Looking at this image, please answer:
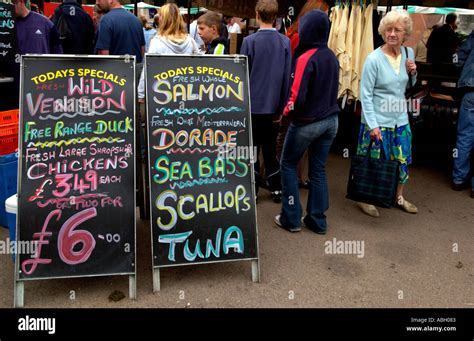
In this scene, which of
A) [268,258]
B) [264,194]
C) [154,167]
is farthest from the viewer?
[264,194]

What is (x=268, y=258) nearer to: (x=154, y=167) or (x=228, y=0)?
(x=154, y=167)

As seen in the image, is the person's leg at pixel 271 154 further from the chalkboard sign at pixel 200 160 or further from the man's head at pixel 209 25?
the chalkboard sign at pixel 200 160

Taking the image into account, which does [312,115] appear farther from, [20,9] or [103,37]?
[20,9]

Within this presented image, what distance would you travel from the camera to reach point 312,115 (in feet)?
13.1

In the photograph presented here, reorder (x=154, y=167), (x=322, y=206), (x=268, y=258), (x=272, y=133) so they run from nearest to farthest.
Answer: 1. (x=154, y=167)
2. (x=268, y=258)
3. (x=322, y=206)
4. (x=272, y=133)

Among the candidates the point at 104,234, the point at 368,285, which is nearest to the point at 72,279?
the point at 104,234

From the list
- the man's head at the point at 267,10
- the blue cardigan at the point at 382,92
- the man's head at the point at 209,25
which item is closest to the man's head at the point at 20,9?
the man's head at the point at 209,25

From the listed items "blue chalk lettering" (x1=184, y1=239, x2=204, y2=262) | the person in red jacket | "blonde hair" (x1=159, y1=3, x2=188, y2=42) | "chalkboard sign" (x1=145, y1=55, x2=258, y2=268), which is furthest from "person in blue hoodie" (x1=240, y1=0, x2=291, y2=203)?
"blue chalk lettering" (x1=184, y1=239, x2=204, y2=262)

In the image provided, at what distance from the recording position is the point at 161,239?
133 inches

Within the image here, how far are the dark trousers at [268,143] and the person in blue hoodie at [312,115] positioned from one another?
67 centimetres

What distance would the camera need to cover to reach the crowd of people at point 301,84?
13.1ft

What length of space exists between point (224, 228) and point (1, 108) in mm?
2999

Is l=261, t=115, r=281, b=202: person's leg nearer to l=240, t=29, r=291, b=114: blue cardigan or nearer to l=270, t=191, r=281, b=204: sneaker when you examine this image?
l=270, t=191, r=281, b=204: sneaker

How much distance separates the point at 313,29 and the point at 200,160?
142 centimetres
